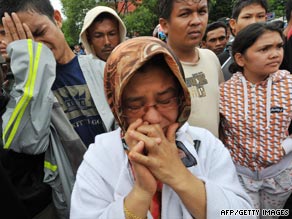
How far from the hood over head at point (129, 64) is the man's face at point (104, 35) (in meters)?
1.64

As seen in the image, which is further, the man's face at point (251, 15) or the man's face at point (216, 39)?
the man's face at point (216, 39)

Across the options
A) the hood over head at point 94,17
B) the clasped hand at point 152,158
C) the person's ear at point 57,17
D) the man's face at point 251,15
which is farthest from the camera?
the man's face at point 251,15

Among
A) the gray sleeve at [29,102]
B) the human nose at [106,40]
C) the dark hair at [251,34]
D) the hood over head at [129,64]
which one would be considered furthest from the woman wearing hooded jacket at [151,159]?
the human nose at [106,40]

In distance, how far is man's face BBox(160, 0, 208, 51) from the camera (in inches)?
82.6

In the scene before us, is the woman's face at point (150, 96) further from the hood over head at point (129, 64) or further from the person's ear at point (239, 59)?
the person's ear at point (239, 59)

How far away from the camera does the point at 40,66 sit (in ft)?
4.92

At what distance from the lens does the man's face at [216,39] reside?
184 inches

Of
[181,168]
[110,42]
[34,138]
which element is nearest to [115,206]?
[181,168]

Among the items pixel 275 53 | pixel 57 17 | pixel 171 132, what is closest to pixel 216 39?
pixel 275 53

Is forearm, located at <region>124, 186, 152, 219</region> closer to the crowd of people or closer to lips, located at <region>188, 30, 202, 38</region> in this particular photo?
the crowd of people

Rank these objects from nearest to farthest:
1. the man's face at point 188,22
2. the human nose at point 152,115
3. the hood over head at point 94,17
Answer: the human nose at point 152,115, the man's face at point 188,22, the hood over head at point 94,17

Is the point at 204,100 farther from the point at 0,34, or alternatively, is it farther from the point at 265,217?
the point at 0,34

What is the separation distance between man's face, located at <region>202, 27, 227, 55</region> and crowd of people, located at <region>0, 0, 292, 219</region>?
2110mm

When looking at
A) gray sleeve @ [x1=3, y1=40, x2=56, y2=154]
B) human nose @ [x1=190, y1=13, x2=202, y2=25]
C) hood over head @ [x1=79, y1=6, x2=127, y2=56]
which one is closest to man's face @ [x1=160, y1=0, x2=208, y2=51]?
human nose @ [x1=190, y1=13, x2=202, y2=25]
